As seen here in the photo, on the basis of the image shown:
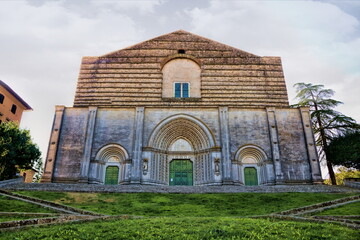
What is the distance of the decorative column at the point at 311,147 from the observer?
1988 cm

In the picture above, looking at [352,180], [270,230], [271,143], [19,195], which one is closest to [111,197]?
[19,195]

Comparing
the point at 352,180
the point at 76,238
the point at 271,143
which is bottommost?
the point at 76,238

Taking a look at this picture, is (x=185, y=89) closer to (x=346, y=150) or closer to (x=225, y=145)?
(x=225, y=145)

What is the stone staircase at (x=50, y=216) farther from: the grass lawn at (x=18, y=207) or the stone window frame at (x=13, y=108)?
the stone window frame at (x=13, y=108)

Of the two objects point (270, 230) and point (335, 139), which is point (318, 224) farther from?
point (335, 139)

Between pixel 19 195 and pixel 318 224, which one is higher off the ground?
pixel 19 195

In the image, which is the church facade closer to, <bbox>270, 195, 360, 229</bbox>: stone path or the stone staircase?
the stone staircase

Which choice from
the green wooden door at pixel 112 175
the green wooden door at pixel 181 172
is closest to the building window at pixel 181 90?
the green wooden door at pixel 181 172

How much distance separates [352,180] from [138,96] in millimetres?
17239

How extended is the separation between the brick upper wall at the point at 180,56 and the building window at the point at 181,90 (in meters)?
1.02

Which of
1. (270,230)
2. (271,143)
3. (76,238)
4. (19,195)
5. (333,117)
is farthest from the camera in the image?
(333,117)

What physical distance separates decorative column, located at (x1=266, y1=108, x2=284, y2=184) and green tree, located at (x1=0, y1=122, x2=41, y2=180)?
60.7 feet

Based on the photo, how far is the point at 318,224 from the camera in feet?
25.4

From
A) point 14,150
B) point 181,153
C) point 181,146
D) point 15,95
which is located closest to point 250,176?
point 181,153
